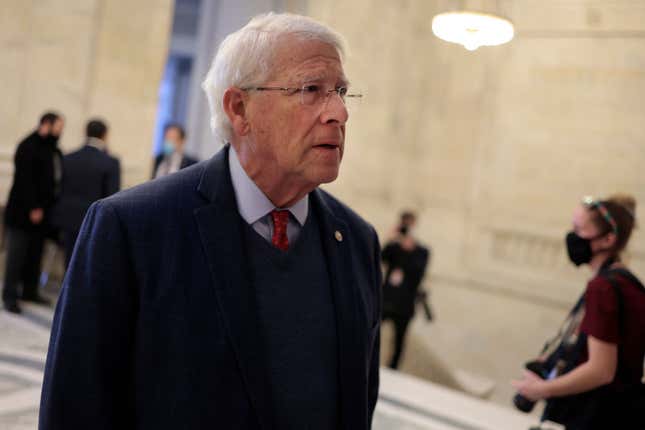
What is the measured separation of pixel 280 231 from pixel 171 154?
18.5 feet

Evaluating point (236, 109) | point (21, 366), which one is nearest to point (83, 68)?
point (21, 366)

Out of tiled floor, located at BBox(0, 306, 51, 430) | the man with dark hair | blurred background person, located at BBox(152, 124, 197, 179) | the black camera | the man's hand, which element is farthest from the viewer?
blurred background person, located at BBox(152, 124, 197, 179)

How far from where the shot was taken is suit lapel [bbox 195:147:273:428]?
5.91 ft

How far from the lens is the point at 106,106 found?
8789 mm

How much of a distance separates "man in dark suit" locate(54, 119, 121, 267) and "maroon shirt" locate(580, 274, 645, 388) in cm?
470

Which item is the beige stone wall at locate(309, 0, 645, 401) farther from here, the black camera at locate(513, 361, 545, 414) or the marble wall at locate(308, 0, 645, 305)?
the black camera at locate(513, 361, 545, 414)

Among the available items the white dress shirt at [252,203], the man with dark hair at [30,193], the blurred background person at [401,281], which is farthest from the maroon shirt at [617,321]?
the man with dark hair at [30,193]

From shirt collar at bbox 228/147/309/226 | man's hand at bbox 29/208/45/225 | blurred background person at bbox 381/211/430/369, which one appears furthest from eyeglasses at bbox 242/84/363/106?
blurred background person at bbox 381/211/430/369

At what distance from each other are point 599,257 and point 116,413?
2.41 m

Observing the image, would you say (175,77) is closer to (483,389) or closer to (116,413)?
(483,389)

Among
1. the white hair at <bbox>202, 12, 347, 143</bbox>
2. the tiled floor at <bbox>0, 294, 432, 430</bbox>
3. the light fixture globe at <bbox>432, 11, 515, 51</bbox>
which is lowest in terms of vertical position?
the tiled floor at <bbox>0, 294, 432, 430</bbox>

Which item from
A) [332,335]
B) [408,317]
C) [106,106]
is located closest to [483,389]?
[408,317]

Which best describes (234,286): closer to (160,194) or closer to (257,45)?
(160,194)

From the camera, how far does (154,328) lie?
5.90 ft
